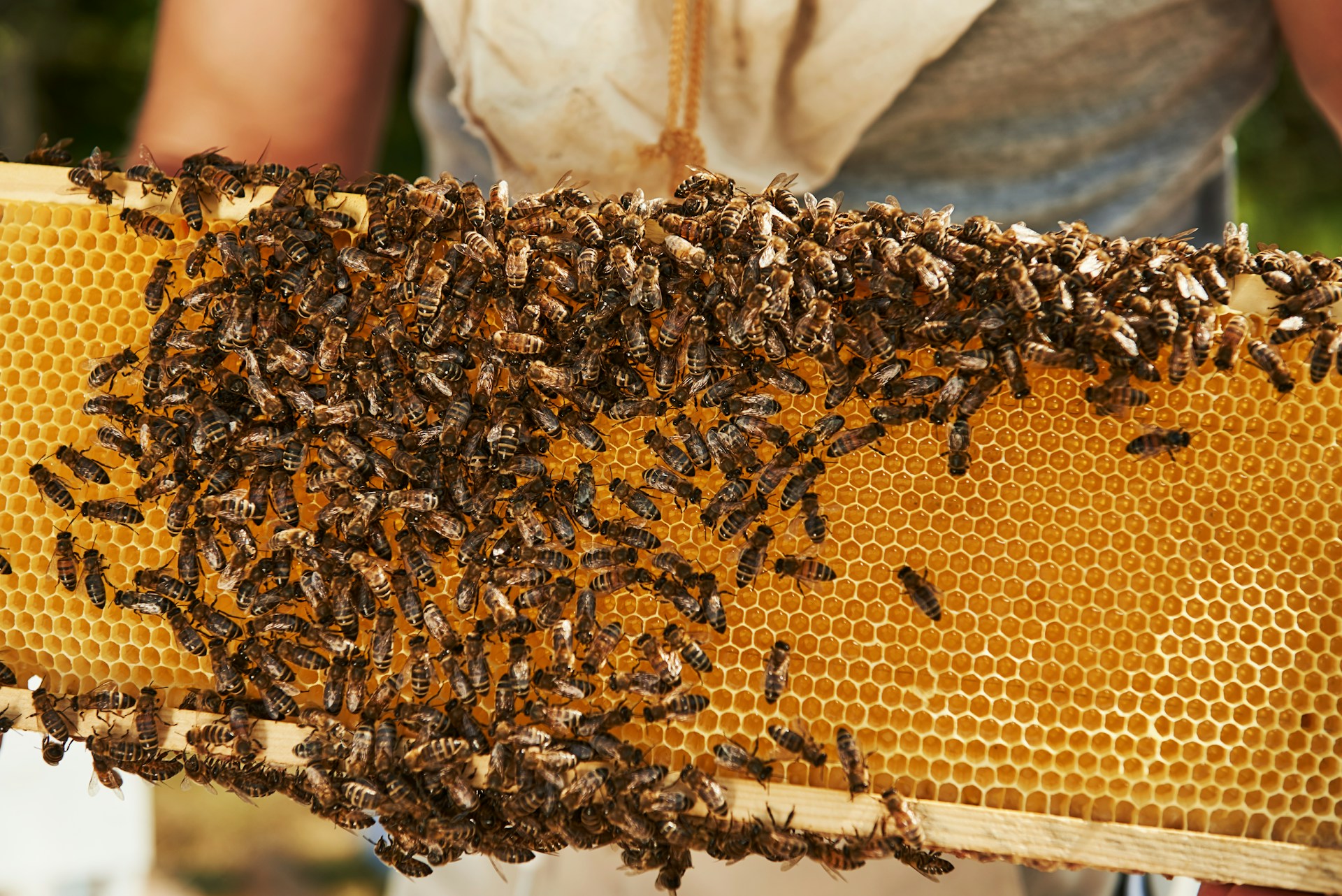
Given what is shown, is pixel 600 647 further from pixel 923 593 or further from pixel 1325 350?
pixel 1325 350

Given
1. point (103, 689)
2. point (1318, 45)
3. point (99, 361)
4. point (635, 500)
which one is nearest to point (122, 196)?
point (99, 361)

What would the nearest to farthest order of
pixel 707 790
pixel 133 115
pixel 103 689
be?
pixel 707 790 → pixel 103 689 → pixel 133 115

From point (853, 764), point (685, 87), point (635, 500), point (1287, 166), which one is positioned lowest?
point (853, 764)

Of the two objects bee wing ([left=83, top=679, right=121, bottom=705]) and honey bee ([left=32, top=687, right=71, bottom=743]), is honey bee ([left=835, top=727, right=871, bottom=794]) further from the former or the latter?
honey bee ([left=32, top=687, right=71, bottom=743])

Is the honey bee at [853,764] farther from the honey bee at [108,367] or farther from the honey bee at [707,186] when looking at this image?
the honey bee at [108,367]

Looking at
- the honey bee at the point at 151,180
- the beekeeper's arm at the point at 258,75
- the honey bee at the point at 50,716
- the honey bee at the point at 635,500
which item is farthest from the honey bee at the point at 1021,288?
the beekeeper's arm at the point at 258,75

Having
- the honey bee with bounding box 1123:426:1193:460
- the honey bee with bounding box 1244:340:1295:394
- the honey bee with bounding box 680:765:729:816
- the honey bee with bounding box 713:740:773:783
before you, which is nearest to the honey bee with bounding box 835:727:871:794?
the honey bee with bounding box 713:740:773:783

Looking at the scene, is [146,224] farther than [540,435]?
Yes
